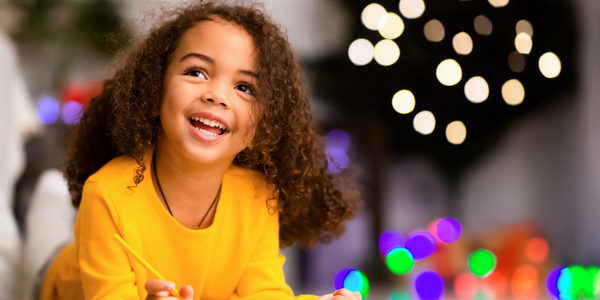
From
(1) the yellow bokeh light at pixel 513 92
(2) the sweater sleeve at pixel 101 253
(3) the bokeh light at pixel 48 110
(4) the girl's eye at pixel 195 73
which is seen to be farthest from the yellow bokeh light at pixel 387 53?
(3) the bokeh light at pixel 48 110

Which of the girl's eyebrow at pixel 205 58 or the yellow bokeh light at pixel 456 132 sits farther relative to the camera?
the yellow bokeh light at pixel 456 132

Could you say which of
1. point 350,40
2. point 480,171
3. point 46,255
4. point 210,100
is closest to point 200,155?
point 210,100

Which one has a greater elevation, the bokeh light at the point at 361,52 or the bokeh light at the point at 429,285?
the bokeh light at the point at 361,52

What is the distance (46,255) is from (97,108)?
1.16 ft

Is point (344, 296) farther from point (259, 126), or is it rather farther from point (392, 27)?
point (392, 27)

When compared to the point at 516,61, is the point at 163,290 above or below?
below

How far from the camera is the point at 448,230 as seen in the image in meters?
1.52

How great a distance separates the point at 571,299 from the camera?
1256 mm

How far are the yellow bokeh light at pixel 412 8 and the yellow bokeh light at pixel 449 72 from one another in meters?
0.16

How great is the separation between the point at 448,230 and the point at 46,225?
1.17 metres

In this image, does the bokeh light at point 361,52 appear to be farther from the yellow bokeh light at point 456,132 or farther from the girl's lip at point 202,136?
the girl's lip at point 202,136

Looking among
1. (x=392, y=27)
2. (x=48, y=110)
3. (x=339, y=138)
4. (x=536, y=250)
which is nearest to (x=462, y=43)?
(x=392, y=27)

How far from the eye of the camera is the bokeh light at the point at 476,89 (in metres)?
1.33

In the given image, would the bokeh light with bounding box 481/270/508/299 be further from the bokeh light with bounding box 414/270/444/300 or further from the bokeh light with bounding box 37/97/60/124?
the bokeh light with bounding box 37/97/60/124
